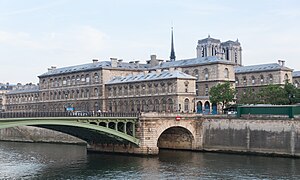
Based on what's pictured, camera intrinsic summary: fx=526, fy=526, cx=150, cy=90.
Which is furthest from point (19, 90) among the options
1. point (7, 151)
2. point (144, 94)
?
point (7, 151)

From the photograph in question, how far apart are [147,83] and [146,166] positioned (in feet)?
148

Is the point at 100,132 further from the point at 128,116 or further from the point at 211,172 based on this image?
the point at 211,172

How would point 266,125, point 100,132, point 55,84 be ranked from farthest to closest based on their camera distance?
point 55,84, point 266,125, point 100,132

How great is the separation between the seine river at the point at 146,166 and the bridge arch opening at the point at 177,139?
3130mm

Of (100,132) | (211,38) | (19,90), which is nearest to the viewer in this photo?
(100,132)

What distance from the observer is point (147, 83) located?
10650 centimetres

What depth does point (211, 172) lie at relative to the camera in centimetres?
5756

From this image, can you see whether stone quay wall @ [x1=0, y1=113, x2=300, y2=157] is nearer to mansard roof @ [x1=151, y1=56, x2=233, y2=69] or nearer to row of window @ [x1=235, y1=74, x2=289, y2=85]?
mansard roof @ [x1=151, y1=56, x2=233, y2=69]

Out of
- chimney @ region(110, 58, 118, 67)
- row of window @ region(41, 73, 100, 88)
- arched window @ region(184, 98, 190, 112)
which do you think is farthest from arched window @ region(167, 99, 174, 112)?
chimney @ region(110, 58, 118, 67)

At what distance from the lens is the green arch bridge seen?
57537 mm

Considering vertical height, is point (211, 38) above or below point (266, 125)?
above

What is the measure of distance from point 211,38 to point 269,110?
98.8m

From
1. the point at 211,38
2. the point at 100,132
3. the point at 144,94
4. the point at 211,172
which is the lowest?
the point at 211,172

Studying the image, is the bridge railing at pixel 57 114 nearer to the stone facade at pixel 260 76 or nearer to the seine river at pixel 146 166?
the seine river at pixel 146 166
